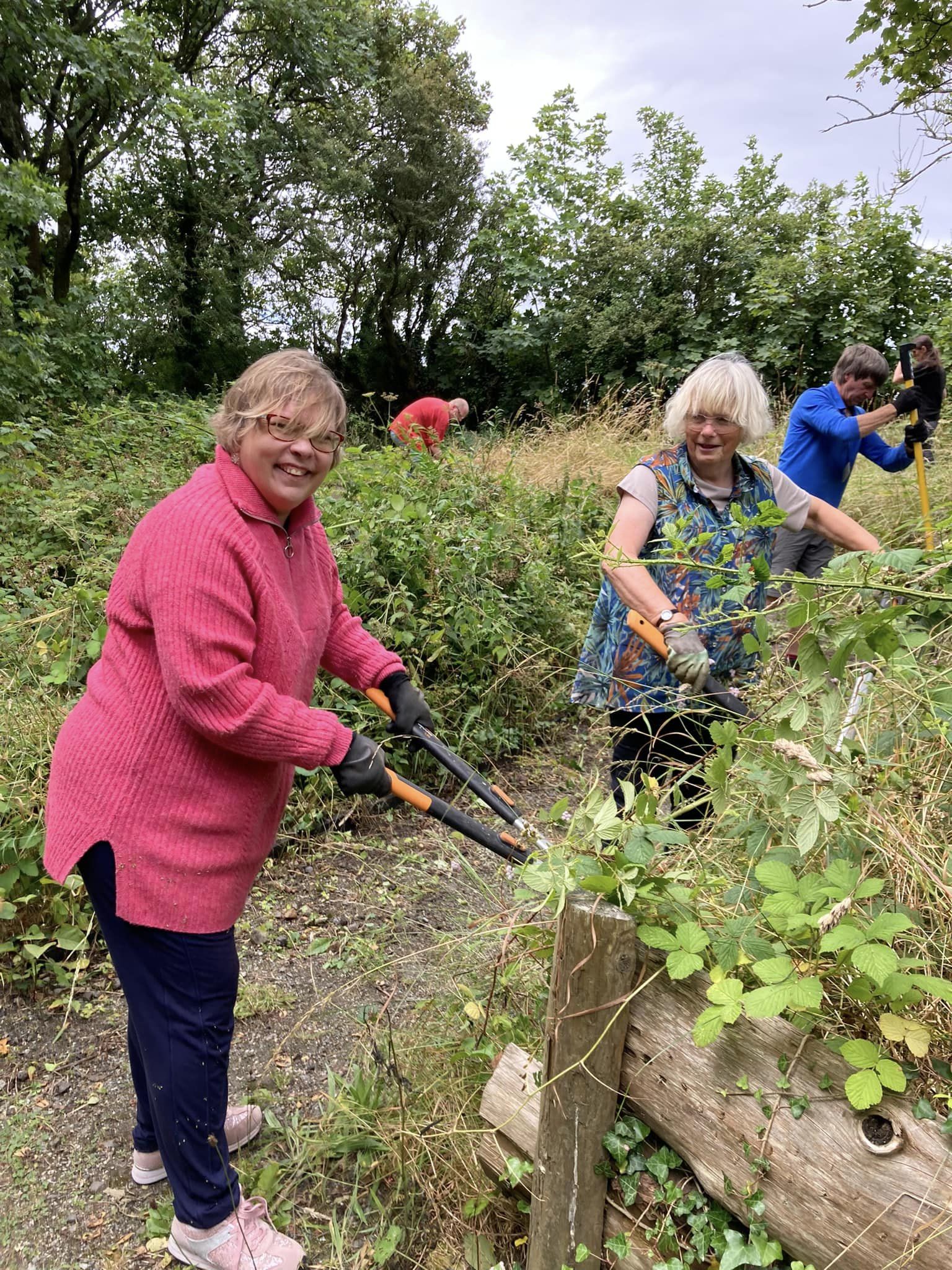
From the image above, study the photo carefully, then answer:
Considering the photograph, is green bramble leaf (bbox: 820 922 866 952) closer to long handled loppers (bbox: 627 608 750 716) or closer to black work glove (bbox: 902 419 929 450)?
long handled loppers (bbox: 627 608 750 716)

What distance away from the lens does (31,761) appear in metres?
3.23

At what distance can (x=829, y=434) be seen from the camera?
4438mm

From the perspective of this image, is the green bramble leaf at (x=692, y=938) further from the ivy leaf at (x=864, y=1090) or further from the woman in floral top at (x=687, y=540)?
the woman in floral top at (x=687, y=540)

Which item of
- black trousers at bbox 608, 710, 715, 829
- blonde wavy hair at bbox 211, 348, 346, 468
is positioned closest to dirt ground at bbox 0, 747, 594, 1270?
black trousers at bbox 608, 710, 715, 829

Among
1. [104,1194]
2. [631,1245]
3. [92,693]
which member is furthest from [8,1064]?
[631,1245]

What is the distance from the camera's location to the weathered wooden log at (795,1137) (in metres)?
1.08

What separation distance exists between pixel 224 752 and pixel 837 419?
3961 millimetres

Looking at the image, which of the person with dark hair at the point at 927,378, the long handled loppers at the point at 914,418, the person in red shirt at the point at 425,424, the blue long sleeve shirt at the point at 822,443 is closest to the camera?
the blue long sleeve shirt at the point at 822,443

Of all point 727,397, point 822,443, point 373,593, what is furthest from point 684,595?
point 822,443

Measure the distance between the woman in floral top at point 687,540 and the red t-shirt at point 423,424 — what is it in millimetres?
3960

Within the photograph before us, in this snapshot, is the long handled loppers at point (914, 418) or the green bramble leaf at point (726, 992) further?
the long handled loppers at point (914, 418)

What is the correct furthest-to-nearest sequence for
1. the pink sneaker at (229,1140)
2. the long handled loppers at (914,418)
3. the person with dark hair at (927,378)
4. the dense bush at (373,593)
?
the person with dark hair at (927,378) < the long handled loppers at (914,418) < the dense bush at (373,593) < the pink sneaker at (229,1140)

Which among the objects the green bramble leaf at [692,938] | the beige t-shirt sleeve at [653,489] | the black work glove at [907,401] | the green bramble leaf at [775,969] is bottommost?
the green bramble leaf at [692,938]

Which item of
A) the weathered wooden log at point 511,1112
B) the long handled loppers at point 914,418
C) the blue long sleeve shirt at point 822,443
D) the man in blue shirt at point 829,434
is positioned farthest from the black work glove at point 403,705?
the long handled loppers at point 914,418
